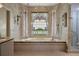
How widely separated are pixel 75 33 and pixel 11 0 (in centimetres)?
341

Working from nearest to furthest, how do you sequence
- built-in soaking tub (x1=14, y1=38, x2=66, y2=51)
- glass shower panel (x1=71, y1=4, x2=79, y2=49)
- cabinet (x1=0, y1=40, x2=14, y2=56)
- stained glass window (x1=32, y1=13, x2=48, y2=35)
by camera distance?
1. cabinet (x1=0, y1=40, x2=14, y2=56)
2. stained glass window (x1=32, y1=13, x2=48, y2=35)
3. built-in soaking tub (x1=14, y1=38, x2=66, y2=51)
4. glass shower panel (x1=71, y1=4, x2=79, y2=49)

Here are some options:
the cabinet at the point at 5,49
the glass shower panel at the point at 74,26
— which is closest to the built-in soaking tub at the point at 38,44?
the glass shower panel at the point at 74,26

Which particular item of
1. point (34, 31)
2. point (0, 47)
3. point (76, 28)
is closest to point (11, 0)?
point (0, 47)

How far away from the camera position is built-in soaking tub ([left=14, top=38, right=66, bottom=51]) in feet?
A: 12.8

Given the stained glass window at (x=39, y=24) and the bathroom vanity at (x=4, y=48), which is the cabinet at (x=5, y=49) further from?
the stained glass window at (x=39, y=24)

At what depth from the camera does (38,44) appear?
4.27 metres

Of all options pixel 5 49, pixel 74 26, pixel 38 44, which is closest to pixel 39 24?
pixel 38 44

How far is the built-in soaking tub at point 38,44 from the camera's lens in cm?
389

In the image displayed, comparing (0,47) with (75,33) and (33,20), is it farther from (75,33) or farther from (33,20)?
(75,33)

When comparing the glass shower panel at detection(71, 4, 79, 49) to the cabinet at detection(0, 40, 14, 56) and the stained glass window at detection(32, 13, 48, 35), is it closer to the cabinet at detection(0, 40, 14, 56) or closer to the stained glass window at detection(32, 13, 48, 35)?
the stained glass window at detection(32, 13, 48, 35)

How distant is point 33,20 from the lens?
144 inches

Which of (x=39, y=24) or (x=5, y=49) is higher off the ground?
(x=39, y=24)

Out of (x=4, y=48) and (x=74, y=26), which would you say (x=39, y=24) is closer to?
(x=4, y=48)

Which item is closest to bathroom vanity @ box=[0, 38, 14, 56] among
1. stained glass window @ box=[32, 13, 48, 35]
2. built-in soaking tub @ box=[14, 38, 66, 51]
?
stained glass window @ box=[32, 13, 48, 35]
